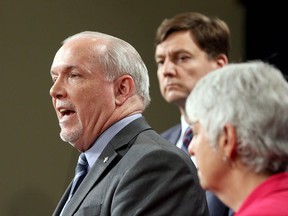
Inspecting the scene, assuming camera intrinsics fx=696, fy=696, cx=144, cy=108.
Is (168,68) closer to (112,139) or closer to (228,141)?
(112,139)

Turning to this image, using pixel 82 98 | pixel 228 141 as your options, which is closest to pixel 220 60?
pixel 82 98

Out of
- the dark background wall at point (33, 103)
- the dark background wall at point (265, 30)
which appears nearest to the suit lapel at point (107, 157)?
the dark background wall at point (33, 103)

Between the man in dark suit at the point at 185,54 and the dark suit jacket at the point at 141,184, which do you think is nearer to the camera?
the dark suit jacket at the point at 141,184

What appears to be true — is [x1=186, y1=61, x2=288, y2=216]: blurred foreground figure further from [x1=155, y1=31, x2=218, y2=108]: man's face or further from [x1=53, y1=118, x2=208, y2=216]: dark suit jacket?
[x1=155, y1=31, x2=218, y2=108]: man's face

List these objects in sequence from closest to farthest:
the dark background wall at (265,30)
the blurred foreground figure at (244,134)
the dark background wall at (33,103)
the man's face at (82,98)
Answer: the blurred foreground figure at (244,134), the man's face at (82,98), the dark background wall at (33,103), the dark background wall at (265,30)

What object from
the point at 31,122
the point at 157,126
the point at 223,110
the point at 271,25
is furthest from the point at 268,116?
the point at 271,25

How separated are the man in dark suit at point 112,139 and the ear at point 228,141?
56 centimetres

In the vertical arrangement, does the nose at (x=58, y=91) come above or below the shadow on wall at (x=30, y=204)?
above

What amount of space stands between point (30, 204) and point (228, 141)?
91.3 inches

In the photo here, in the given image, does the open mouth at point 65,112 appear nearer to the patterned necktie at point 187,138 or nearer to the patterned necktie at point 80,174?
the patterned necktie at point 80,174

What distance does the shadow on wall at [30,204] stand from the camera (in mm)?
3621

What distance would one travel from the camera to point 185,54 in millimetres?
3184

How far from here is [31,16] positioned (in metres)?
3.67

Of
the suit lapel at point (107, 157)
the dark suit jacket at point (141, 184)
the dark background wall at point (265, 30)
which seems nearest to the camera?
the dark suit jacket at point (141, 184)
